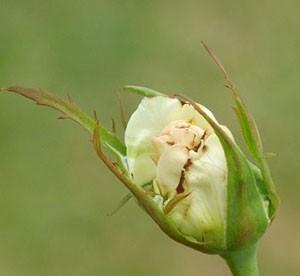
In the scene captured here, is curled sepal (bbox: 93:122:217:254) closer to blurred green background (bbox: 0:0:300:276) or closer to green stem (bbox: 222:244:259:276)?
green stem (bbox: 222:244:259:276)

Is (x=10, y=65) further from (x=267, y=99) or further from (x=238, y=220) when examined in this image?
(x=238, y=220)

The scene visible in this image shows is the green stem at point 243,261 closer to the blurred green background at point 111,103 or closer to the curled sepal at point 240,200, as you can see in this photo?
the curled sepal at point 240,200

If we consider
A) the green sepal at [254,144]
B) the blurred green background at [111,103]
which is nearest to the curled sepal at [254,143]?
the green sepal at [254,144]

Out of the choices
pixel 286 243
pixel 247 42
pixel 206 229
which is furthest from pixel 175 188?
pixel 247 42

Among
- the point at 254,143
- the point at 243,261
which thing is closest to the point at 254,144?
the point at 254,143

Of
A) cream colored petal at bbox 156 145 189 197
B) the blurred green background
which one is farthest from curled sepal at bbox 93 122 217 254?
the blurred green background

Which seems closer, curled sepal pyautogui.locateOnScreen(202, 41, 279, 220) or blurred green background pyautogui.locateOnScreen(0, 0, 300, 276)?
curled sepal pyautogui.locateOnScreen(202, 41, 279, 220)
